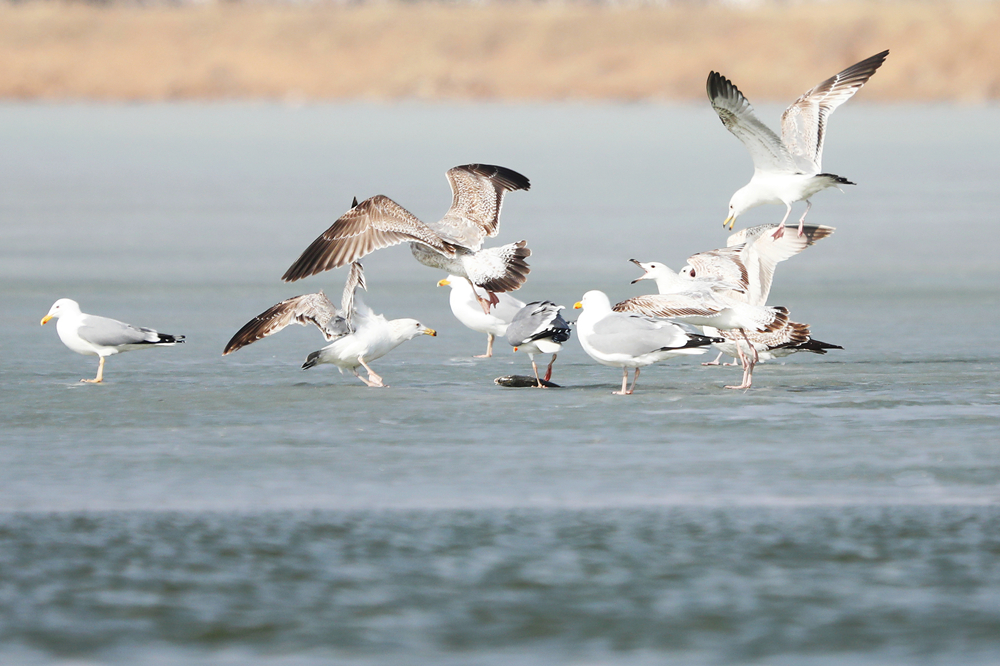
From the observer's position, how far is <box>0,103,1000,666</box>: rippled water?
477cm

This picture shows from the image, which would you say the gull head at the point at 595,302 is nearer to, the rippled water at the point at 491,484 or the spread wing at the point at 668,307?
the spread wing at the point at 668,307

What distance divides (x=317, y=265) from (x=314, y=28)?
44.1 meters

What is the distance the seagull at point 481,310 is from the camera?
9641mm

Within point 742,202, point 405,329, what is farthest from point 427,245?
point 742,202

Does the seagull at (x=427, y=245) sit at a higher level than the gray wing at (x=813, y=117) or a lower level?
lower

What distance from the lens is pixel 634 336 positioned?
8.23 m

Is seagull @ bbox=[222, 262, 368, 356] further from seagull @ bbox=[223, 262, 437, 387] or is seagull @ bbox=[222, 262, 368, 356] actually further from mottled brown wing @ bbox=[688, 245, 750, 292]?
mottled brown wing @ bbox=[688, 245, 750, 292]

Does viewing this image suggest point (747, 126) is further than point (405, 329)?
Yes

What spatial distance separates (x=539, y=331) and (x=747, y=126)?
8.36ft

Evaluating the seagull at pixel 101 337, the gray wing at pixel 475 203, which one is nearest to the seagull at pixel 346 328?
the seagull at pixel 101 337

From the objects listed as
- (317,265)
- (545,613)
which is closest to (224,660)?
(545,613)

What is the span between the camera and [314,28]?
5206 centimetres

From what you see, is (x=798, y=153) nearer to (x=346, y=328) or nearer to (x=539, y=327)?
(x=539, y=327)

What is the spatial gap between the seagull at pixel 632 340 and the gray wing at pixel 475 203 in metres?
1.99
